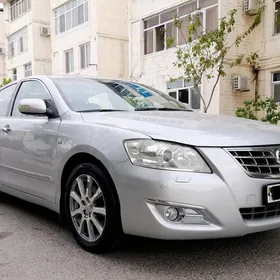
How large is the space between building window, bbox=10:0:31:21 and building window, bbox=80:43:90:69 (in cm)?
796

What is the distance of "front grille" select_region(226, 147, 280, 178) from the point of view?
2.45 meters

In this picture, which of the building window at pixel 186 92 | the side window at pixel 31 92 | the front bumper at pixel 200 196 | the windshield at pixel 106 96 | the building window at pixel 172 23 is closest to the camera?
the front bumper at pixel 200 196

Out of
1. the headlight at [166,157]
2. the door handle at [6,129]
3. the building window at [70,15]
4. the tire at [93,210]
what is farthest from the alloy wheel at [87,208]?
the building window at [70,15]

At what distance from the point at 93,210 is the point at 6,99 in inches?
88.9

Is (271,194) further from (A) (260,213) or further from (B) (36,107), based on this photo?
(B) (36,107)

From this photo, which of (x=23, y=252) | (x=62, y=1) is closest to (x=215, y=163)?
(x=23, y=252)

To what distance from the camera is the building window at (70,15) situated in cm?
1900

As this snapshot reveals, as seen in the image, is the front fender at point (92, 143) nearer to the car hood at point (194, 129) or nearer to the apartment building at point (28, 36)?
the car hood at point (194, 129)

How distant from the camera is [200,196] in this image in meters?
2.36

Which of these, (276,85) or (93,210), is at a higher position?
(276,85)

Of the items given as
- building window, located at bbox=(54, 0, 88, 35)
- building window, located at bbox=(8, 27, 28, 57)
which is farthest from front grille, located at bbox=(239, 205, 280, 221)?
building window, located at bbox=(8, 27, 28, 57)

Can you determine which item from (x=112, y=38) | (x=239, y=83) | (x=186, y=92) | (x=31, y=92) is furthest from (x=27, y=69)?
(x=31, y=92)

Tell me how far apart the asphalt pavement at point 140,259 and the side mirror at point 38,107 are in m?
1.13

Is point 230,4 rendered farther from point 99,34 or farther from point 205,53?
point 99,34
